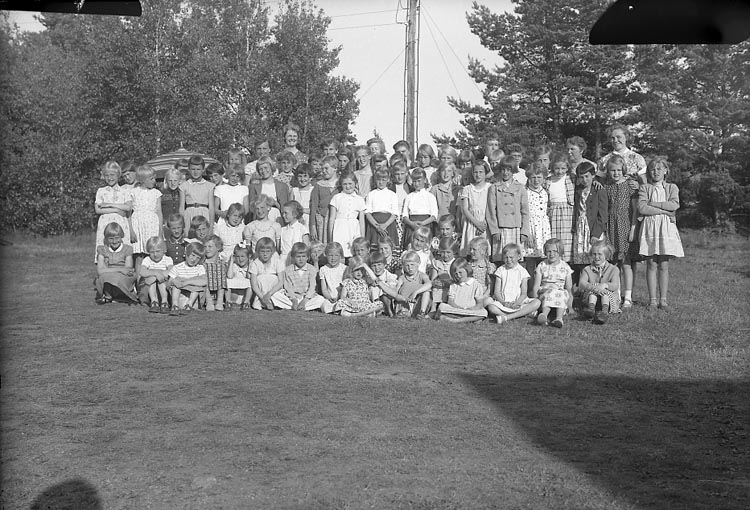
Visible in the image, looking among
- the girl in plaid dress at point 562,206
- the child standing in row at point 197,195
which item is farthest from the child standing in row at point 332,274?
the girl in plaid dress at point 562,206

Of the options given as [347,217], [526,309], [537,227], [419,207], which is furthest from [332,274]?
[537,227]

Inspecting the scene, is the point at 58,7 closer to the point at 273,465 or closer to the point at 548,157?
the point at 273,465

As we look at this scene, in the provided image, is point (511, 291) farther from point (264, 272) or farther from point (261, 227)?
point (261, 227)

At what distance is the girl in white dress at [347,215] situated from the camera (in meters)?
9.73

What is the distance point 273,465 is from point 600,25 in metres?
2.93

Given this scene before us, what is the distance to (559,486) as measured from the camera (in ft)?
12.9

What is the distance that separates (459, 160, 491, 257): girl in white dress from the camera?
31.3 feet

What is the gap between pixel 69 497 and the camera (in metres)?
3.79

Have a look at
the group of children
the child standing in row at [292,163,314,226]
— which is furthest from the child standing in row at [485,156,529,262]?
the child standing in row at [292,163,314,226]

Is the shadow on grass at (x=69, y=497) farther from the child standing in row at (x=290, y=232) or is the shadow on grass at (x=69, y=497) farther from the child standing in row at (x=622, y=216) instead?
the child standing in row at (x=622, y=216)

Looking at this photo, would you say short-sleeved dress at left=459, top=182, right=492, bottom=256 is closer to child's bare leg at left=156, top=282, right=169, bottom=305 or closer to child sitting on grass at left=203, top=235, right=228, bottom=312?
child sitting on grass at left=203, top=235, right=228, bottom=312

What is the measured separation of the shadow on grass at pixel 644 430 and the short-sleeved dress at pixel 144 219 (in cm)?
528

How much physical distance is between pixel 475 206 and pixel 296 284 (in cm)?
205

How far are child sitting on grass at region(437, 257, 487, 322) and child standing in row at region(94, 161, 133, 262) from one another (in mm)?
3866
